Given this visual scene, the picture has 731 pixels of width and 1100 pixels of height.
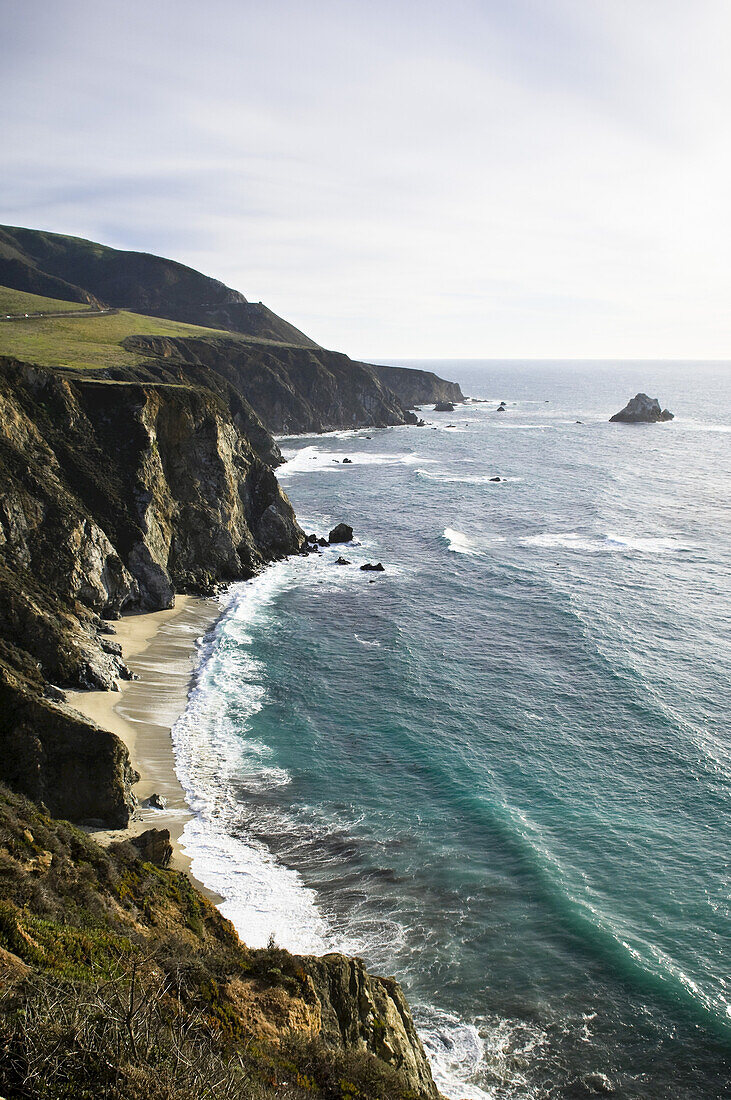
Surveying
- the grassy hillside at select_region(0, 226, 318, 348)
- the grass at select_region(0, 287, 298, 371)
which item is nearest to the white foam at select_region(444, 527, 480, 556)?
the grass at select_region(0, 287, 298, 371)

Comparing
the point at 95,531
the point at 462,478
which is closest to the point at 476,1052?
the point at 95,531

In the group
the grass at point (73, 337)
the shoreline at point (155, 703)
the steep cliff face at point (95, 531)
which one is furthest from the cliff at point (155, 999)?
the grass at point (73, 337)

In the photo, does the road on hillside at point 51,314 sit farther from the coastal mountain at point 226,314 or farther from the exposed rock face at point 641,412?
the exposed rock face at point 641,412

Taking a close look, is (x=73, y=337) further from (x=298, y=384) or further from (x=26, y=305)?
(x=298, y=384)

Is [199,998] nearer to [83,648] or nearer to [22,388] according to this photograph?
[83,648]

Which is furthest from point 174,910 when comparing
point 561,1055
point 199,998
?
point 561,1055
